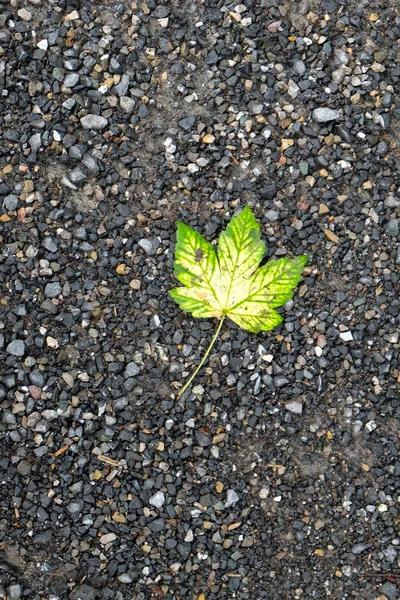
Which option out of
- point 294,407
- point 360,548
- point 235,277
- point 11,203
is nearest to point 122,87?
point 11,203

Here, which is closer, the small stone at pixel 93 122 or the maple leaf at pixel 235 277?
the maple leaf at pixel 235 277

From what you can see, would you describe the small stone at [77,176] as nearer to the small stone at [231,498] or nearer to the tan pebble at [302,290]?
the tan pebble at [302,290]

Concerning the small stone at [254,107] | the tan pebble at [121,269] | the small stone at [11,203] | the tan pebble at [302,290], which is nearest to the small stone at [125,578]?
the tan pebble at [121,269]

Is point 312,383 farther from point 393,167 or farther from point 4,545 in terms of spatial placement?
point 4,545

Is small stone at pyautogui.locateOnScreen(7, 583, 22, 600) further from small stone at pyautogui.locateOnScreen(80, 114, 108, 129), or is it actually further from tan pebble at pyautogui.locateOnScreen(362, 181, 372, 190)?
tan pebble at pyautogui.locateOnScreen(362, 181, 372, 190)

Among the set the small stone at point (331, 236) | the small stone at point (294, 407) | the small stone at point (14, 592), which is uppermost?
the small stone at point (331, 236)

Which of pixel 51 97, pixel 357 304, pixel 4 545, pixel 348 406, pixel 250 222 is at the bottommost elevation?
pixel 4 545

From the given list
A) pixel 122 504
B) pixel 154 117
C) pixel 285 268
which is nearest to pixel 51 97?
pixel 154 117
